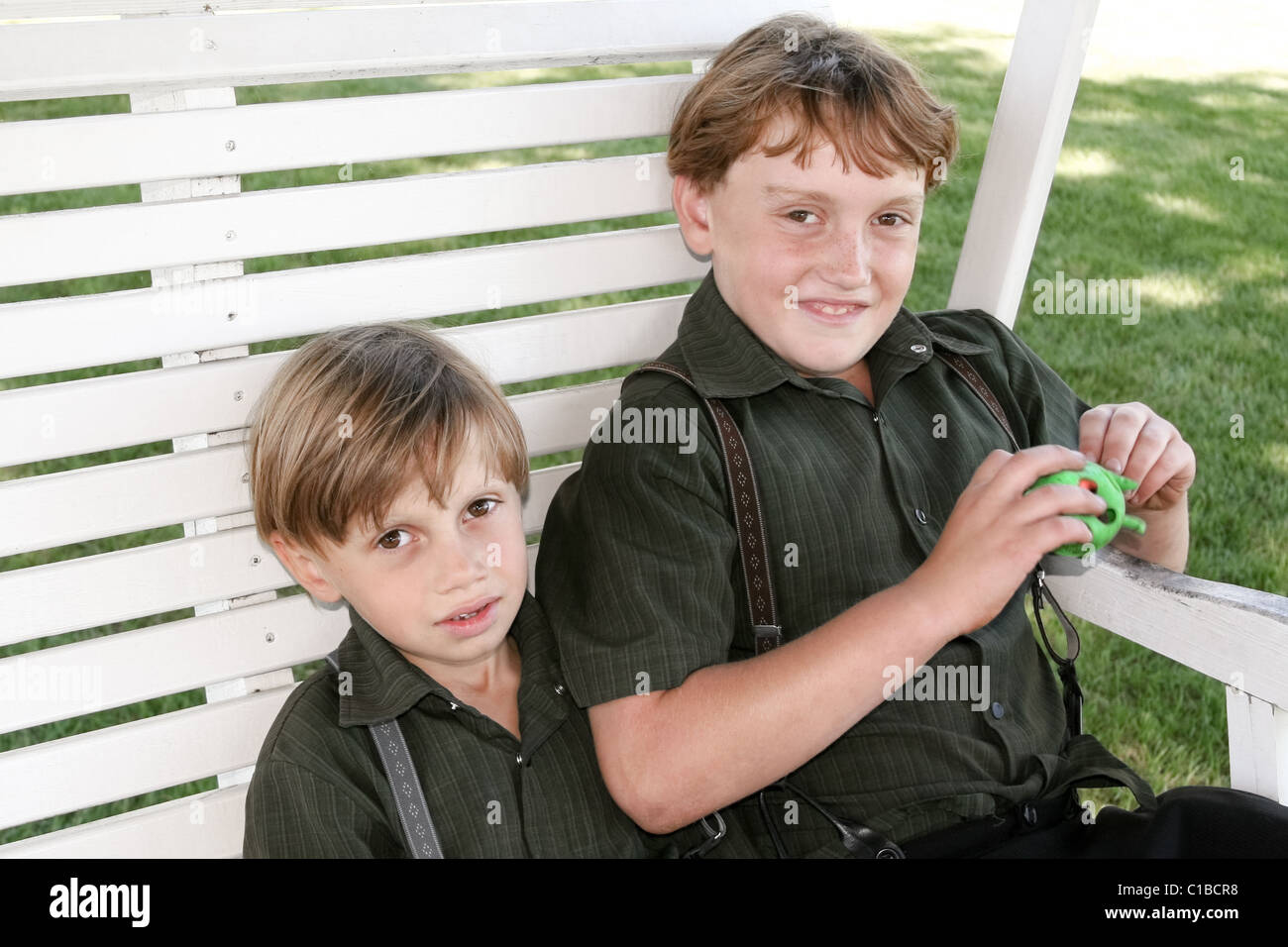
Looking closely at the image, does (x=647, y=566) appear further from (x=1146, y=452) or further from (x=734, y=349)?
(x=1146, y=452)

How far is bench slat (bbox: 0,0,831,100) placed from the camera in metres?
1.73

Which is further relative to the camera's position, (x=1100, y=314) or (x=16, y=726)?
(x=1100, y=314)

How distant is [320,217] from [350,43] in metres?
0.25

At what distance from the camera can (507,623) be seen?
177 cm

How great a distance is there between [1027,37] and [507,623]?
4.35ft

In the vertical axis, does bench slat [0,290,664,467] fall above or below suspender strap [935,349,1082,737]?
above

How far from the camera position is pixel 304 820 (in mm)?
1605

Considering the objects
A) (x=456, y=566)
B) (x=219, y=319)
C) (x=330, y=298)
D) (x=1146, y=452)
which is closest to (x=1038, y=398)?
(x=1146, y=452)

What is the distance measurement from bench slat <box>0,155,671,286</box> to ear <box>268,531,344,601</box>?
1.29 ft

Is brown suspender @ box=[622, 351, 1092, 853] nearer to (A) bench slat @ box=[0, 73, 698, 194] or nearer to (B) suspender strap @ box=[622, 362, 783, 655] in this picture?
(B) suspender strap @ box=[622, 362, 783, 655]

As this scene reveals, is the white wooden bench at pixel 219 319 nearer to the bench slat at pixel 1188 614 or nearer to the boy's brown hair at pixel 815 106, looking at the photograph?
the bench slat at pixel 1188 614

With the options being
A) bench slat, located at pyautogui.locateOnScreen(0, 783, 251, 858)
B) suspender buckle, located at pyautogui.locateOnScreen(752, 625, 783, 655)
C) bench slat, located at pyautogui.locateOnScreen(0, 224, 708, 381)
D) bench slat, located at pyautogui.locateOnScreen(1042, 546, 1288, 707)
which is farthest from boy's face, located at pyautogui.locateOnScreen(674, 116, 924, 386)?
bench slat, located at pyautogui.locateOnScreen(0, 783, 251, 858)

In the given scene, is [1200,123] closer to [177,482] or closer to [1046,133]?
[1046,133]
